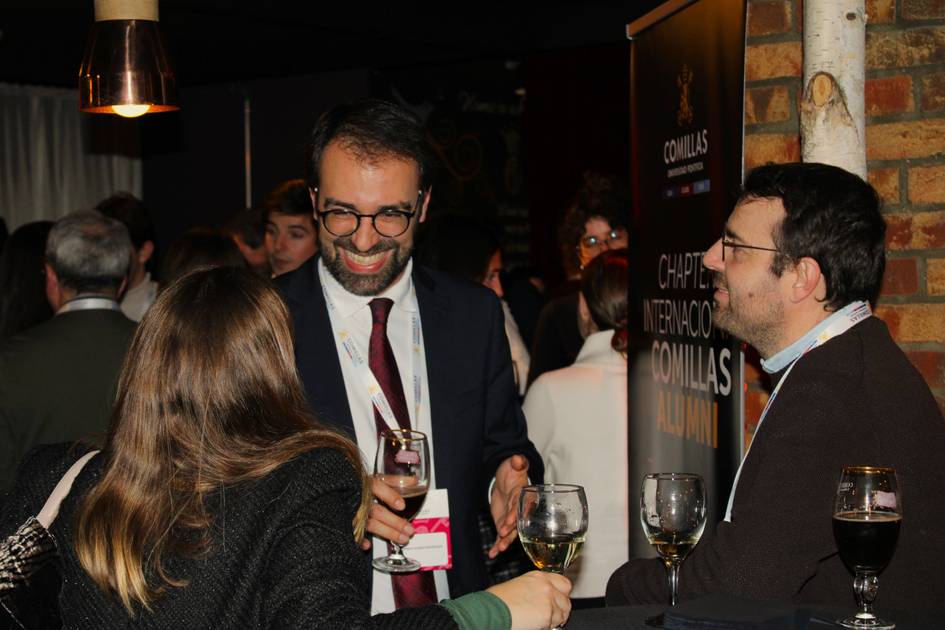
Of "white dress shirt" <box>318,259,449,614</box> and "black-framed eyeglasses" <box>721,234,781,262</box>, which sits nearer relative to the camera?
"black-framed eyeglasses" <box>721,234,781,262</box>

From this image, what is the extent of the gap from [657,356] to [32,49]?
6439 millimetres

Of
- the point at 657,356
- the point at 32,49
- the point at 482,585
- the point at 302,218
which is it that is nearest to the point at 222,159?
the point at 32,49

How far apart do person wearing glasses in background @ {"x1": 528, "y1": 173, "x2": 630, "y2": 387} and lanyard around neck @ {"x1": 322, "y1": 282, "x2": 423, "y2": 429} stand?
232 centimetres

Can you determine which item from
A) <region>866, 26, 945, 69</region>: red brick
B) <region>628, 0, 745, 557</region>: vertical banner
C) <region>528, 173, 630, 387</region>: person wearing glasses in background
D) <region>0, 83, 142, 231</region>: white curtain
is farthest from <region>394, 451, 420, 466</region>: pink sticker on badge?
<region>0, 83, 142, 231</region>: white curtain

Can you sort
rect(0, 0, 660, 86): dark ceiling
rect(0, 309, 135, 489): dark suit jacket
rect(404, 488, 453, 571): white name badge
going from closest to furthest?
1. rect(404, 488, 453, 571): white name badge
2. rect(0, 309, 135, 489): dark suit jacket
3. rect(0, 0, 660, 86): dark ceiling

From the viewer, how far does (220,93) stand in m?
9.45

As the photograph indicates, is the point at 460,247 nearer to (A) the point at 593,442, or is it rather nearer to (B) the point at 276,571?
(A) the point at 593,442

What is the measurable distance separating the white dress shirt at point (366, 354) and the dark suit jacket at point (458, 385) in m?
0.02

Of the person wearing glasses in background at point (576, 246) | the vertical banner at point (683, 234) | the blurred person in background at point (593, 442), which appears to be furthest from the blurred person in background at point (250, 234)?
the vertical banner at point (683, 234)

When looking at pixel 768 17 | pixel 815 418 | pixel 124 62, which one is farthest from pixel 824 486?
pixel 124 62

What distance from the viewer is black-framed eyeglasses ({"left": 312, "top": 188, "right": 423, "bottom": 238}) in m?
2.40

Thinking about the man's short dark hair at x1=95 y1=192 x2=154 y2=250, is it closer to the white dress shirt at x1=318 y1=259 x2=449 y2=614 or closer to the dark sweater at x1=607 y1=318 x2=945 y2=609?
the white dress shirt at x1=318 y1=259 x2=449 y2=614

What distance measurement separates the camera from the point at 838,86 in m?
2.50

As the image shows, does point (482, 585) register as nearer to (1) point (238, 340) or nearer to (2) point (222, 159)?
(1) point (238, 340)
